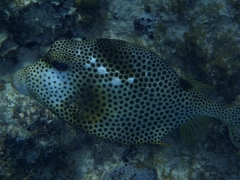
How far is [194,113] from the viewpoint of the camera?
352 cm

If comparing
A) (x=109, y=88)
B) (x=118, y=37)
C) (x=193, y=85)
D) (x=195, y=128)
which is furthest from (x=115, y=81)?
(x=195, y=128)

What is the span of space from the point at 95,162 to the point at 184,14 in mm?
3310

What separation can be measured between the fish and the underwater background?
2.33 ft

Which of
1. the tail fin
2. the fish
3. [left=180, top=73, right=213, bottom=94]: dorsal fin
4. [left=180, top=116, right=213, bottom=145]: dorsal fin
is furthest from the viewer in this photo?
the tail fin

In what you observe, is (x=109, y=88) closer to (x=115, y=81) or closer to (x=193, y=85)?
(x=115, y=81)

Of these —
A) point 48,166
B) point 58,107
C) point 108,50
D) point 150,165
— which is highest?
point 108,50

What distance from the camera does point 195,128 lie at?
362 cm

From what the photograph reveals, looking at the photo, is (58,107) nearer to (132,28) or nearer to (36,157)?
(36,157)

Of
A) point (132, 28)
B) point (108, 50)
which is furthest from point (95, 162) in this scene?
point (132, 28)

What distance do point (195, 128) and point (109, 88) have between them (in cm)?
165

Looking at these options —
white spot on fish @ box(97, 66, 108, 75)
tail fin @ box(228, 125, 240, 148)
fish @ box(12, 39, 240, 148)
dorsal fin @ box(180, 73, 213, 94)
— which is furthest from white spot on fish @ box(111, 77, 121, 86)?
tail fin @ box(228, 125, 240, 148)

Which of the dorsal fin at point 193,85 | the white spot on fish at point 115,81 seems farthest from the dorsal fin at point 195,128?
Result: the white spot on fish at point 115,81

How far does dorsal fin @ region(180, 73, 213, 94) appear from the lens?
3461 mm

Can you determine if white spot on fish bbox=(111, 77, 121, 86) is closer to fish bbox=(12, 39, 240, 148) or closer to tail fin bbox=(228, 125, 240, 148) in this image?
fish bbox=(12, 39, 240, 148)
